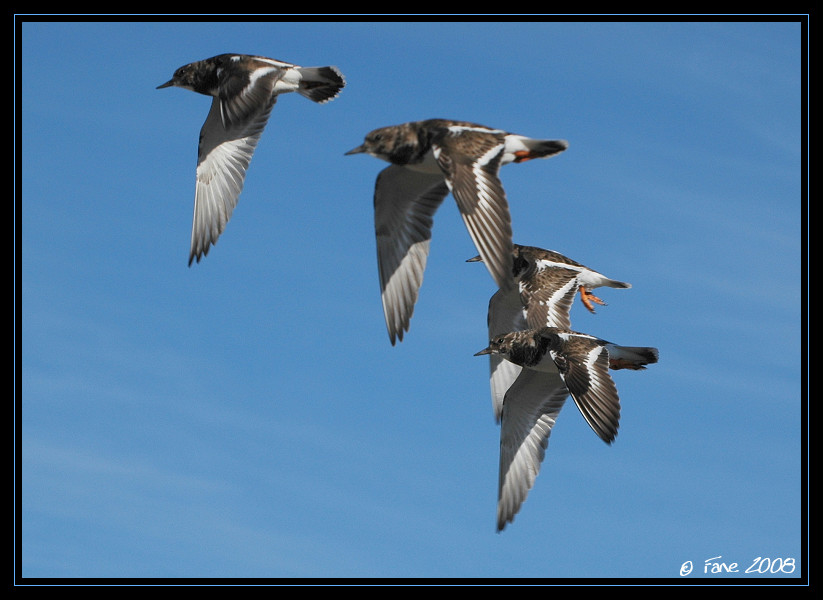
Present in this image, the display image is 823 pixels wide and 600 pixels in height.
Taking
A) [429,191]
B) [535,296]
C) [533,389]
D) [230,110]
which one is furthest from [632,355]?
[230,110]

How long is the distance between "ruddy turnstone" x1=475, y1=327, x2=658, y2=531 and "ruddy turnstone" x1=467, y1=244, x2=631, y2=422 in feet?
2.65

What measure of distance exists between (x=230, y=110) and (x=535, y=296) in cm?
498

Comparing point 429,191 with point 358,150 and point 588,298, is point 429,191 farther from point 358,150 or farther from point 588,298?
point 588,298

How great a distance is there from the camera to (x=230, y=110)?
1567 cm

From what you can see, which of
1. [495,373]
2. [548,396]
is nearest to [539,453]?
[548,396]

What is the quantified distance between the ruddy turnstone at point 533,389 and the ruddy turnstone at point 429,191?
1.65 meters

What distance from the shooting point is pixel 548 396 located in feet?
51.9

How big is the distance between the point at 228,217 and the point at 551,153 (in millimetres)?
4903

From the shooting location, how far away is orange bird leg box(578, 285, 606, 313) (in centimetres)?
1700

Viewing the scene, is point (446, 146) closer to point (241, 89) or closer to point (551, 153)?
point (551, 153)

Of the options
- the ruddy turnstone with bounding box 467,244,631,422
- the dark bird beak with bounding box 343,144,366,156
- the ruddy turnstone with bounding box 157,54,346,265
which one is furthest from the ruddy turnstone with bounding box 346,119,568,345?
the ruddy turnstone with bounding box 467,244,631,422

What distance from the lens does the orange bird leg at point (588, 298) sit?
17000 mm

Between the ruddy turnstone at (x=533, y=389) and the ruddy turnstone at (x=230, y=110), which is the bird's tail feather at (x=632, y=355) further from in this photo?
the ruddy turnstone at (x=230, y=110)

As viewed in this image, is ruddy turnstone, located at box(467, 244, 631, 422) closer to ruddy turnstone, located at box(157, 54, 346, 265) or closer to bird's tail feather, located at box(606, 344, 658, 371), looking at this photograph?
bird's tail feather, located at box(606, 344, 658, 371)
